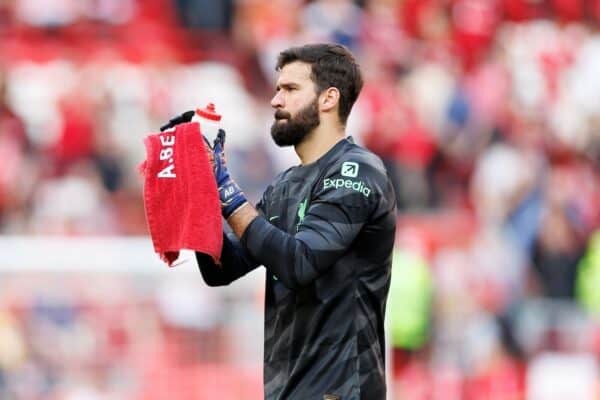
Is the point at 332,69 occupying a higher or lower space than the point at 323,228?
higher

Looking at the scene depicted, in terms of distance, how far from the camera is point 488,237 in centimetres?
1043

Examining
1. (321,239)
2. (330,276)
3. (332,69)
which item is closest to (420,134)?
(332,69)

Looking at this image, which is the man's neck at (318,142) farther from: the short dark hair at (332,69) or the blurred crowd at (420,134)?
the blurred crowd at (420,134)

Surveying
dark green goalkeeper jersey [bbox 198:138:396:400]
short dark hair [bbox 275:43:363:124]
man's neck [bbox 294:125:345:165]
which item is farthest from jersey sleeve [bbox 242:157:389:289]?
short dark hair [bbox 275:43:363:124]

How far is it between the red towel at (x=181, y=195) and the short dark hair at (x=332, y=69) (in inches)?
15.7

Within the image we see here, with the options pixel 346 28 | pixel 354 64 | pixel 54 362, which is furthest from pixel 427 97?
pixel 354 64

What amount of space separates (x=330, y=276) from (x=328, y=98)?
514 millimetres

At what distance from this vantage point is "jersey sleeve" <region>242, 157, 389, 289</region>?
3.87 metres

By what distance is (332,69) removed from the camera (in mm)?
4133

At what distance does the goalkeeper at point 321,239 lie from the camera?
3914 millimetres

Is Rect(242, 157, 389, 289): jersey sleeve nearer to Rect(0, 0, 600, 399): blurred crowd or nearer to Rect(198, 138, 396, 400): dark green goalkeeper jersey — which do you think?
Rect(198, 138, 396, 400): dark green goalkeeper jersey

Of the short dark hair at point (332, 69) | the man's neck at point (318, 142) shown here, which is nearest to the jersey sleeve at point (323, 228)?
the man's neck at point (318, 142)

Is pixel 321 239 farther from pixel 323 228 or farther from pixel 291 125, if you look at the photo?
pixel 291 125

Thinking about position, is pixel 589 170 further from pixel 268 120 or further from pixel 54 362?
pixel 54 362
